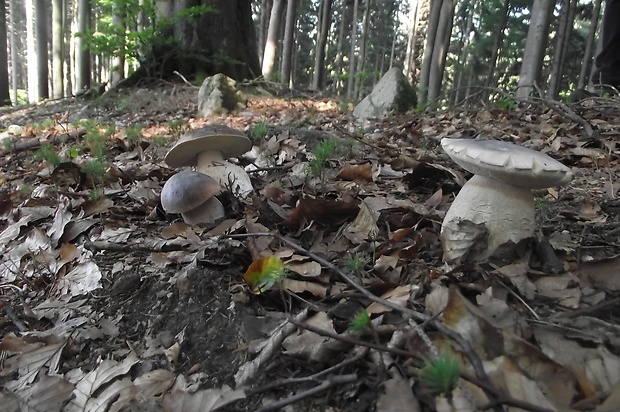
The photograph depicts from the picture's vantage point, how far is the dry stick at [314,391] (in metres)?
1.17

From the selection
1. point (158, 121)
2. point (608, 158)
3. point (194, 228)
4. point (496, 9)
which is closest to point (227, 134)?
point (194, 228)

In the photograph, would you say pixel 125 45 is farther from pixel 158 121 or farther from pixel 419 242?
pixel 419 242

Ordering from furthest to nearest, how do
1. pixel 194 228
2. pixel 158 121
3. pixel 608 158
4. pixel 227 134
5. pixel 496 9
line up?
pixel 496 9 < pixel 158 121 < pixel 608 158 < pixel 227 134 < pixel 194 228

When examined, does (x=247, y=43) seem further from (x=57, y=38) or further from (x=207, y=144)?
(x=57, y=38)

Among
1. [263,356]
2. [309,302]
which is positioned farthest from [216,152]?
[263,356]

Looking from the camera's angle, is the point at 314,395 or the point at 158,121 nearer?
the point at 314,395

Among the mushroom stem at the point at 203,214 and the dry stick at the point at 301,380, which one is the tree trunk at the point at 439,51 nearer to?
the mushroom stem at the point at 203,214

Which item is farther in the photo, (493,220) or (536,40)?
(536,40)

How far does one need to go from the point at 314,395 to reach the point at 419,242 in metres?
0.97

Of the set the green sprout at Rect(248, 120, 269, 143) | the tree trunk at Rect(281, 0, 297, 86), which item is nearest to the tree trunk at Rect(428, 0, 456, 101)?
the tree trunk at Rect(281, 0, 297, 86)

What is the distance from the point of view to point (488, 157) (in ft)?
5.32

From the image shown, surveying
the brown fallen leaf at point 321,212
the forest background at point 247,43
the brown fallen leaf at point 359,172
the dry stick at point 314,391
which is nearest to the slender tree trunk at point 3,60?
the forest background at point 247,43

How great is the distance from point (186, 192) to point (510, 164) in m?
1.59

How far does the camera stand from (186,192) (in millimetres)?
2246
